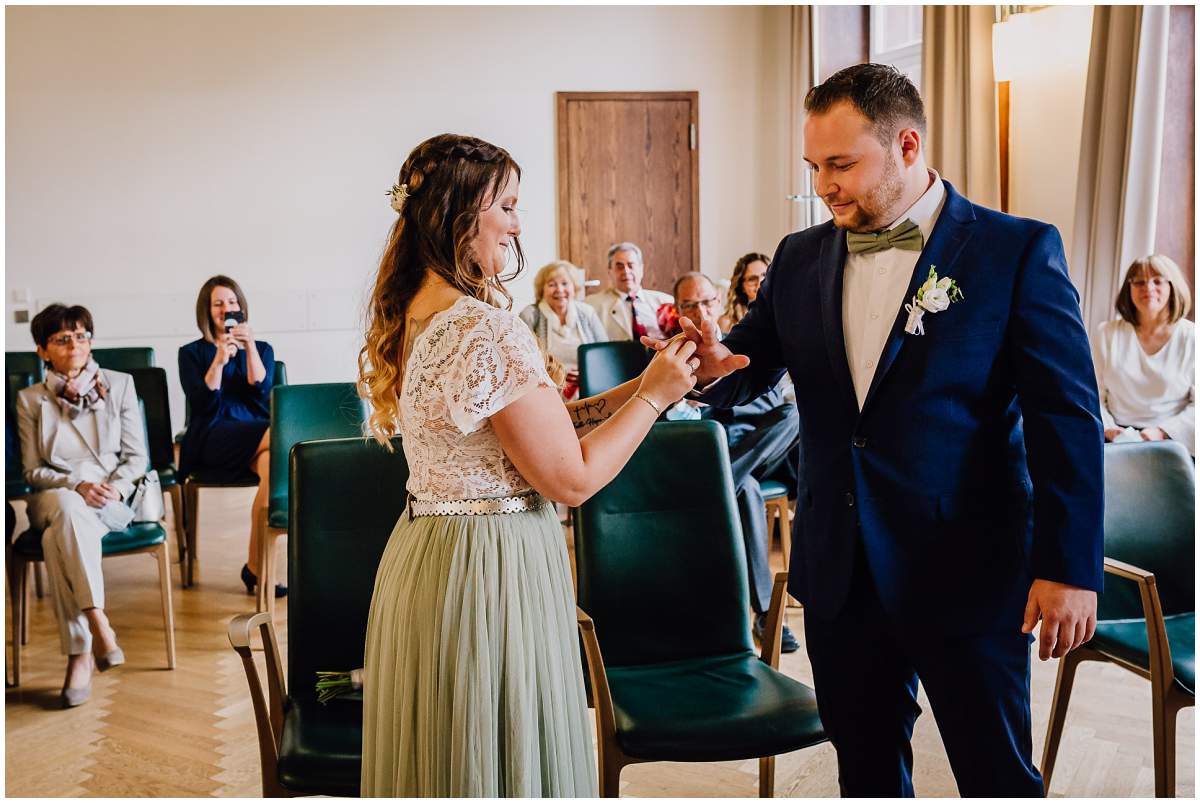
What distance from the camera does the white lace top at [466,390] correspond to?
1.60 meters

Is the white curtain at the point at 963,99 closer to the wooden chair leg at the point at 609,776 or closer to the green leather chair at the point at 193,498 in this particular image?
the green leather chair at the point at 193,498

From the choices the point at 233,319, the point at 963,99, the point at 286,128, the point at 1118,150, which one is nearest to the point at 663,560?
the point at 233,319

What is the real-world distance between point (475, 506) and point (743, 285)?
3.57 meters

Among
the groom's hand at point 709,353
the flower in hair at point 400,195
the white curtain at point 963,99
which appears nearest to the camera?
the flower in hair at point 400,195

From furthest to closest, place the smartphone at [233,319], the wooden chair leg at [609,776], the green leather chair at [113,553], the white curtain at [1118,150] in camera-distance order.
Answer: the white curtain at [1118,150], the smartphone at [233,319], the green leather chair at [113,553], the wooden chair leg at [609,776]

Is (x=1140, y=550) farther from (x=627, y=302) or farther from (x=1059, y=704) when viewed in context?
(x=627, y=302)

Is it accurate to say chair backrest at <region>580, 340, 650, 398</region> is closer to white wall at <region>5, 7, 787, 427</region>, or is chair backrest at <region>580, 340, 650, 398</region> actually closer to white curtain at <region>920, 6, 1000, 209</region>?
white curtain at <region>920, 6, 1000, 209</region>

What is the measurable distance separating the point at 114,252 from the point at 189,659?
514 cm

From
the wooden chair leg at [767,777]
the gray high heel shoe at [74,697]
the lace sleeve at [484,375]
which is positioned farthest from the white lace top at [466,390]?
the gray high heel shoe at [74,697]

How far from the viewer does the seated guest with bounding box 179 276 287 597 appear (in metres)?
4.58

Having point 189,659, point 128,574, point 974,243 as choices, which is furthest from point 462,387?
point 128,574

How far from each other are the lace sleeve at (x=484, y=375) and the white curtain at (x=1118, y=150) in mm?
4415

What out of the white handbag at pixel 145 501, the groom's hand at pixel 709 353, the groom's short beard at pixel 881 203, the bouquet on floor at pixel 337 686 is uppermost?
the groom's short beard at pixel 881 203

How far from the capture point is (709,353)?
1.93m
